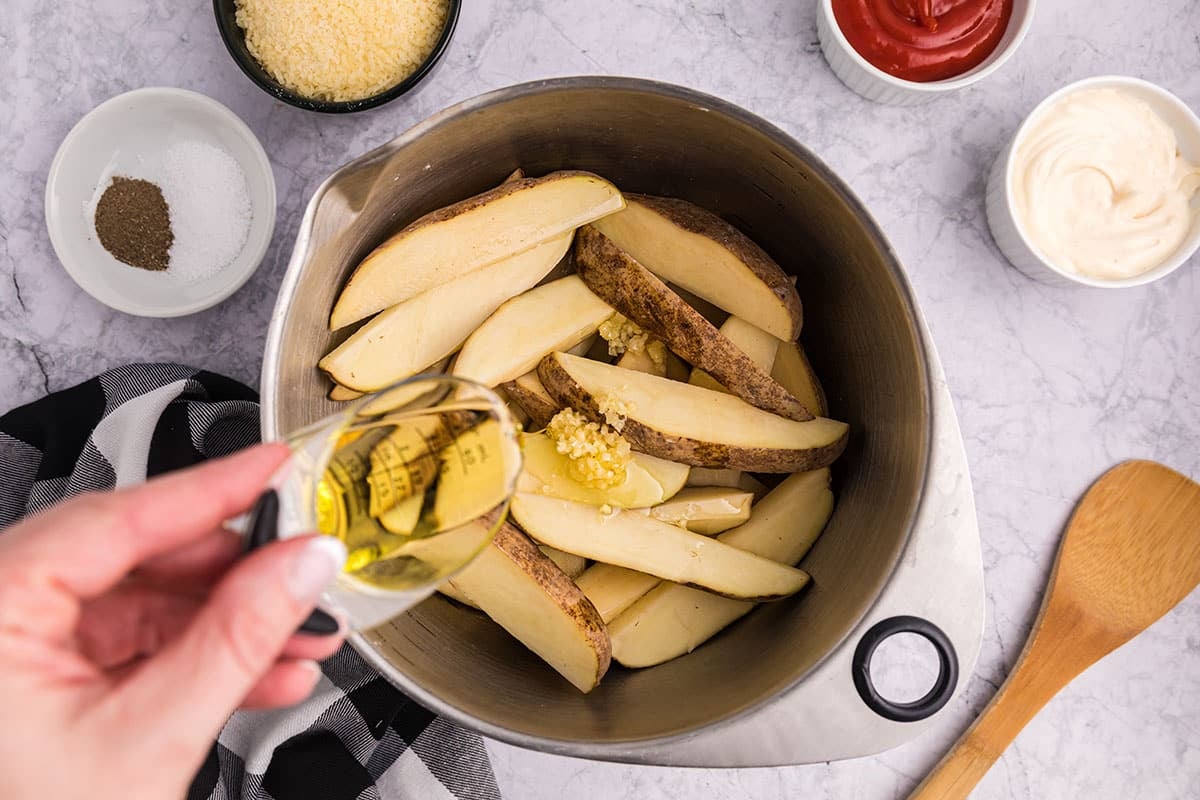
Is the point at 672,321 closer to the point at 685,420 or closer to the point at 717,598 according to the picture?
the point at 685,420

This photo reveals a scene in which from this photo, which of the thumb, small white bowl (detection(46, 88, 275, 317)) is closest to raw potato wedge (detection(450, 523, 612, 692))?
the thumb

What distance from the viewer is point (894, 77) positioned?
1.08 meters

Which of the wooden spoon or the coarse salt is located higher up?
the coarse salt

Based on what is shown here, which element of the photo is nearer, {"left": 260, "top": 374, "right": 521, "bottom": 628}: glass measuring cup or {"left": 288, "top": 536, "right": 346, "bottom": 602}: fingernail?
{"left": 288, "top": 536, "right": 346, "bottom": 602}: fingernail

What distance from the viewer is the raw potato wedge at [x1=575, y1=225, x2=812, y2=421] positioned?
0.97 meters

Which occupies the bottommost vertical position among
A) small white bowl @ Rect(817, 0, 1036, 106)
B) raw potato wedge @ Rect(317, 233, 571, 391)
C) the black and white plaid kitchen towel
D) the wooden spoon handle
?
the wooden spoon handle

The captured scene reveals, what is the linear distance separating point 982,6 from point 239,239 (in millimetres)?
929

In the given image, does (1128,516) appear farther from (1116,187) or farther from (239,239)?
(239,239)

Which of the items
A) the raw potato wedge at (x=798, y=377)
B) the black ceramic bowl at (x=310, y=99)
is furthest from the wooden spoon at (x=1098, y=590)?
the black ceramic bowl at (x=310, y=99)

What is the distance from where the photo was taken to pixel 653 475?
3.29ft

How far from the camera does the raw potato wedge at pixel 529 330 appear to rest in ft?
3.20

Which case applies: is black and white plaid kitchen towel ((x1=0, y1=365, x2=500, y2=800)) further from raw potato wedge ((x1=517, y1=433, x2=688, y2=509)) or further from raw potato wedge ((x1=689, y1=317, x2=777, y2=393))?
raw potato wedge ((x1=689, y1=317, x2=777, y2=393))

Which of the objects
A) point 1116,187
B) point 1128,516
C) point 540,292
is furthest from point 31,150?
point 1128,516

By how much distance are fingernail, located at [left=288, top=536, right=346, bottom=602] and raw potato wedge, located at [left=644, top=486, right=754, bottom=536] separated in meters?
0.46
